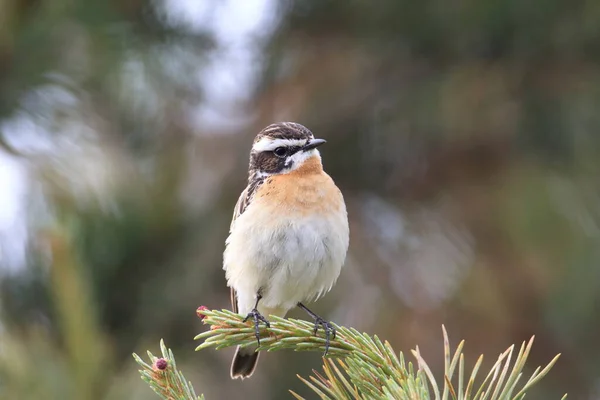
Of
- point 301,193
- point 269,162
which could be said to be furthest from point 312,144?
point 301,193

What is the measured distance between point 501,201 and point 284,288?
2.47m

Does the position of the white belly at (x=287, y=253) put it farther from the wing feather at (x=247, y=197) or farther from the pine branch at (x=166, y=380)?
the pine branch at (x=166, y=380)

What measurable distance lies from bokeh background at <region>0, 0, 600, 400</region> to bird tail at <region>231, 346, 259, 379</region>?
312mm

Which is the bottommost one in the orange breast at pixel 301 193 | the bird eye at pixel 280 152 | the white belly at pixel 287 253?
the white belly at pixel 287 253

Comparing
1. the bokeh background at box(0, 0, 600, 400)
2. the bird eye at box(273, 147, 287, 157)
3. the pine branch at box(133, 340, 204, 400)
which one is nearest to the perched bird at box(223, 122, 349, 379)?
the bird eye at box(273, 147, 287, 157)

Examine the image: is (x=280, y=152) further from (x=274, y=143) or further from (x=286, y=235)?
(x=286, y=235)

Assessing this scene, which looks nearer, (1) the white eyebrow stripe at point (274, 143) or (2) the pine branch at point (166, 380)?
(2) the pine branch at point (166, 380)

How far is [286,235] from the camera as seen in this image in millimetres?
4727

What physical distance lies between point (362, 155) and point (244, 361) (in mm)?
2587

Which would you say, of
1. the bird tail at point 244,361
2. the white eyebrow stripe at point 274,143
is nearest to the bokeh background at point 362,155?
the bird tail at point 244,361

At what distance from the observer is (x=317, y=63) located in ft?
23.2

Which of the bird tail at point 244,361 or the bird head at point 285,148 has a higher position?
the bird head at point 285,148

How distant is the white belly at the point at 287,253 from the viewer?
4719 mm

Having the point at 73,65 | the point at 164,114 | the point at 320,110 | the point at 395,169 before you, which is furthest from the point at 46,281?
the point at 395,169
